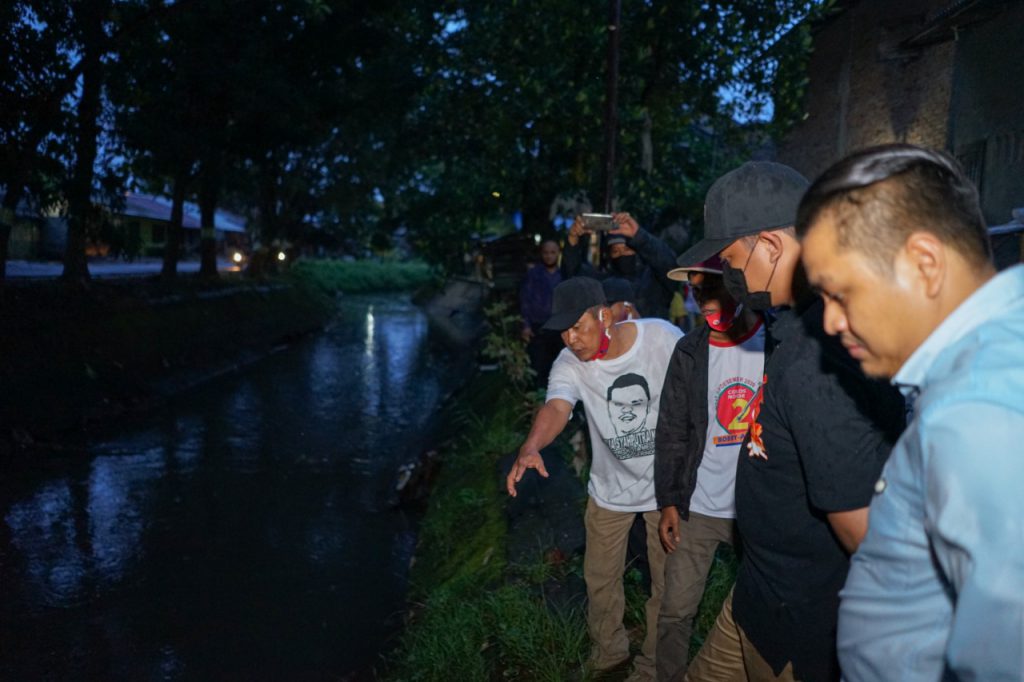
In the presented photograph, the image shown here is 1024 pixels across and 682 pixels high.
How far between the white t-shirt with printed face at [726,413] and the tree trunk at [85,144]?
12.4 m

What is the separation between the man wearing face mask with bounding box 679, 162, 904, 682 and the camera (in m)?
1.80

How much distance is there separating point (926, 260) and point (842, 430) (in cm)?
60

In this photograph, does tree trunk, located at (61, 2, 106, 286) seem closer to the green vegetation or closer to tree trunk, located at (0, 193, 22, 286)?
tree trunk, located at (0, 193, 22, 286)

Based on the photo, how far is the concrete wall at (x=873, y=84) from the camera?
9977 mm

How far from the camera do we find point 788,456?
203cm

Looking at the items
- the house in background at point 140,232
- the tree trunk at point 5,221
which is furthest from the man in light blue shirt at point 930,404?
the house in background at point 140,232

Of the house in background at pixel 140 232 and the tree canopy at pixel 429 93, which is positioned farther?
the house in background at pixel 140 232

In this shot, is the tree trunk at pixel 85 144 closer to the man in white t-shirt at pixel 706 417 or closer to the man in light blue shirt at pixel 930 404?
the man in white t-shirt at pixel 706 417

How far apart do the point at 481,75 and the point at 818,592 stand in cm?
1162

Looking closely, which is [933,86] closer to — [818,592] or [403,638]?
[403,638]

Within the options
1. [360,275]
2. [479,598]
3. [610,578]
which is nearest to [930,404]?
[610,578]

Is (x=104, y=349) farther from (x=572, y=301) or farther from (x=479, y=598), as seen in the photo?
(x=572, y=301)

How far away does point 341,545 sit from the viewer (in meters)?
7.66

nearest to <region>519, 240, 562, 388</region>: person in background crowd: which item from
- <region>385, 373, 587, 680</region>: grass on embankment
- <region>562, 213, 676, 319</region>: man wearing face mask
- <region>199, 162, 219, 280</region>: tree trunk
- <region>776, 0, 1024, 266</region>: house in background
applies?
<region>385, 373, 587, 680</region>: grass on embankment
